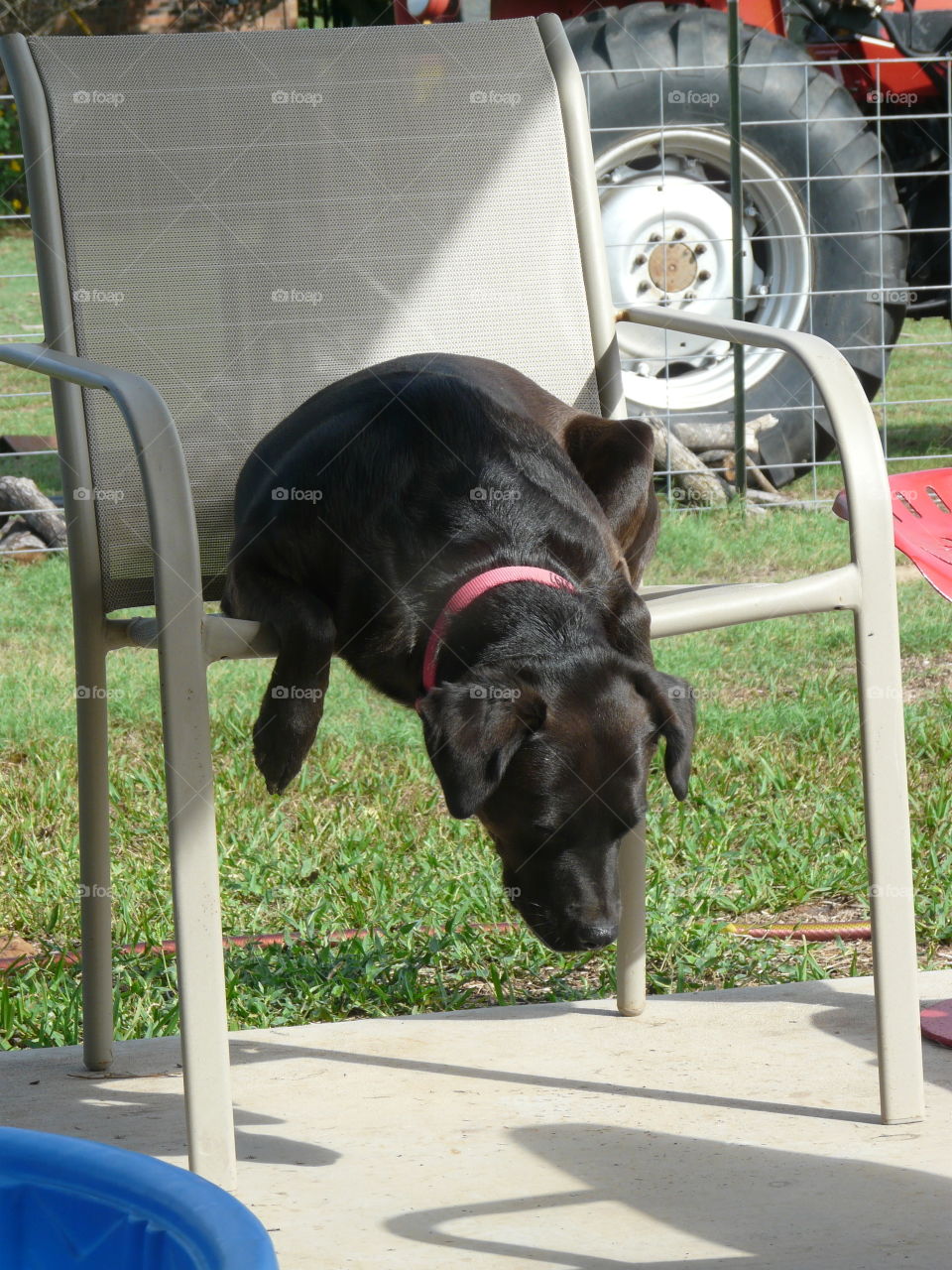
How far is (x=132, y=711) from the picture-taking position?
3846mm

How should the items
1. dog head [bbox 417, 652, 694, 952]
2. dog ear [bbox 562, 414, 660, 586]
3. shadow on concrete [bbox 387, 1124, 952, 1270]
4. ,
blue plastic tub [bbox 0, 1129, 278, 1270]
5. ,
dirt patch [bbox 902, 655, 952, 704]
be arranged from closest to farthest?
,
    blue plastic tub [bbox 0, 1129, 278, 1270] → shadow on concrete [bbox 387, 1124, 952, 1270] → dog head [bbox 417, 652, 694, 952] → dog ear [bbox 562, 414, 660, 586] → ,
 dirt patch [bbox 902, 655, 952, 704]

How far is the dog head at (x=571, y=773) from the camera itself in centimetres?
180

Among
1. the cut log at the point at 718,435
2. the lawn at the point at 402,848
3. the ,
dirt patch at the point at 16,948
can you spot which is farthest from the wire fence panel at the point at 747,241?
the ,
 dirt patch at the point at 16,948

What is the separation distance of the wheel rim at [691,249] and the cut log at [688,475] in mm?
220

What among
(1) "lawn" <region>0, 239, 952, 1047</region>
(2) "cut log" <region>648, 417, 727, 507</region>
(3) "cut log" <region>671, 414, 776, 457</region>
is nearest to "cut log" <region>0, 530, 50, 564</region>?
(1) "lawn" <region>0, 239, 952, 1047</region>

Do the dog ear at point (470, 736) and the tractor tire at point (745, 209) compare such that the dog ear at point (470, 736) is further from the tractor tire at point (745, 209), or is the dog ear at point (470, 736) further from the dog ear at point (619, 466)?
the tractor tire at point (745, 209)

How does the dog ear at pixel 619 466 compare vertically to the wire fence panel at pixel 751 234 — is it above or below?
below

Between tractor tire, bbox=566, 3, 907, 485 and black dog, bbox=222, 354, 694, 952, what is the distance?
11.4ft

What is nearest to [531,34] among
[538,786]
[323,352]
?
[323,352]

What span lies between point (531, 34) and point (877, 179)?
353cm

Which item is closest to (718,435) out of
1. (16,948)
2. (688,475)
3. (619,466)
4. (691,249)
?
(688,475)

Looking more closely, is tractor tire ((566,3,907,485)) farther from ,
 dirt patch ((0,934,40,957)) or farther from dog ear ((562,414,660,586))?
,
 dirt patch ((0,934,40,957))

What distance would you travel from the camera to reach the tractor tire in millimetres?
5625

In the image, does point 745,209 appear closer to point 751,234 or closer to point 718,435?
point 751,234
